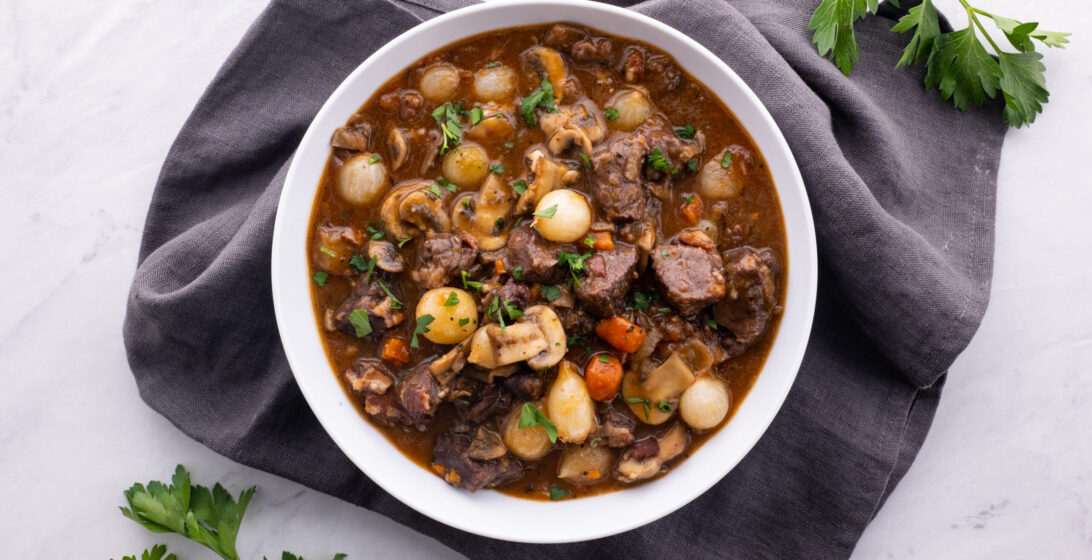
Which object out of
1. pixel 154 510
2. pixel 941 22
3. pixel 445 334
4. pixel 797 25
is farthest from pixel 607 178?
pixel 154 510

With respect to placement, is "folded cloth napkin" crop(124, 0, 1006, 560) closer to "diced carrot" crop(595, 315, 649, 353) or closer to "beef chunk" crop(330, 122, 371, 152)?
"beef chunk" crop(330, 122, 371, 152)

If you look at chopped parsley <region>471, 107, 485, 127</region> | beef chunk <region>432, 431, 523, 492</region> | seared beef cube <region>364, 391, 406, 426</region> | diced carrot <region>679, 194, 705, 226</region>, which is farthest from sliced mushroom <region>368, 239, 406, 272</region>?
diced carrot <region>679, 194, 705, 226</region>

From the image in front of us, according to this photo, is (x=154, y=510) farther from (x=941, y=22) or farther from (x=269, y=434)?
(x=941, y=22)

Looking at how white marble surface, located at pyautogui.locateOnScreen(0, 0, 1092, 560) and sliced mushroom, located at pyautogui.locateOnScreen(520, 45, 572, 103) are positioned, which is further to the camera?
white marble surface, located at pyautogui.locateOnScreen(0, 0, 1092, 560)

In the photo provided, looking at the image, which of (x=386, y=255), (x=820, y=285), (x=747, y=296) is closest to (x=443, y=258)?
(x=386, y=255)

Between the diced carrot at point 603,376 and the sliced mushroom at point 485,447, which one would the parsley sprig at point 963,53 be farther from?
the sliced mushroom at point 485,447

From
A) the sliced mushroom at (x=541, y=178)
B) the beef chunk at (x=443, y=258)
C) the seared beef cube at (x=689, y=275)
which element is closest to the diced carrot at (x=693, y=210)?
the seared beef cube at (x=689, y=275)
